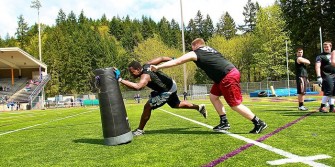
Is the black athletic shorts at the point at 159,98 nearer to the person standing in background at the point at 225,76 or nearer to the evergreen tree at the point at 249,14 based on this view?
the person standing in background at the point at 225,76

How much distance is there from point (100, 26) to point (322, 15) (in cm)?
9110

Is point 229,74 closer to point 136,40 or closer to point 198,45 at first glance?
point 198,45

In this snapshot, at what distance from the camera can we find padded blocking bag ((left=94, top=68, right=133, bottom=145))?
554 centimetres

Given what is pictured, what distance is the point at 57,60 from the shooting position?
81062 millimetres

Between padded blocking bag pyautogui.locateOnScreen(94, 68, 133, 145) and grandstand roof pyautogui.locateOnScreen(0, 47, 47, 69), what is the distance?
40470mm

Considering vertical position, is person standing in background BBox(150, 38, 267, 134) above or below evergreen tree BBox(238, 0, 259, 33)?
below

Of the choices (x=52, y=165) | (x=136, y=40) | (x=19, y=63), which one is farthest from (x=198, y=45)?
(x=136, y=40)

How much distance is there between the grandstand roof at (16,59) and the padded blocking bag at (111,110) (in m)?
40.5

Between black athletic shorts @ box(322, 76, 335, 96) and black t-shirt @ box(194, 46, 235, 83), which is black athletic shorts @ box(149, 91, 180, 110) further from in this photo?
black athletic shorts @ box(322, 76, 335, 96)

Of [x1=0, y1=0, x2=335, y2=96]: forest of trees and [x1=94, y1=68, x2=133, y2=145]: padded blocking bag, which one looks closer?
[x1=94, y1=68, x2=133, y2=145]: padded blocking bag

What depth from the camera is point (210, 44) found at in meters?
81.6

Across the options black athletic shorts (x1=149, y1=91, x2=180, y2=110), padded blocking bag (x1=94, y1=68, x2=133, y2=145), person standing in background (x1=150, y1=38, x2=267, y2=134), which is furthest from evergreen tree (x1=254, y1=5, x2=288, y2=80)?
padded blocking bag (x1=94, y1=68, x2=133, y2=145)

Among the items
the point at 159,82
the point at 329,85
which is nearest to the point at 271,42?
the point at 329,85

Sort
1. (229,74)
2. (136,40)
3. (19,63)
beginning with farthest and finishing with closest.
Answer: (136,40) → (19,63) → (229,74)
